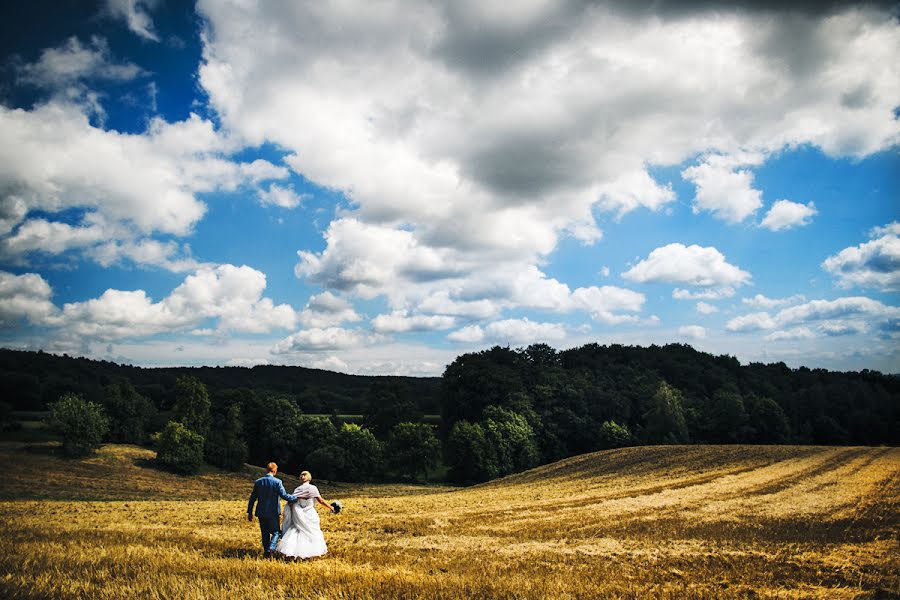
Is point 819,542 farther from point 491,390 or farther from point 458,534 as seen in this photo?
point 491,390

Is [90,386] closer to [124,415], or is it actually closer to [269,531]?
[124,415]

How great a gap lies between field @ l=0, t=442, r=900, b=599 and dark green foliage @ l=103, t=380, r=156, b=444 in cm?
3956

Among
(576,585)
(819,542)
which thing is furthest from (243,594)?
(819,542)

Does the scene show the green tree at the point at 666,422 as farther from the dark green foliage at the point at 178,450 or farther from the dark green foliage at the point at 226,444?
the dark green foliage at the point at 178,450

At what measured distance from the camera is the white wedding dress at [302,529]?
11.3 meters

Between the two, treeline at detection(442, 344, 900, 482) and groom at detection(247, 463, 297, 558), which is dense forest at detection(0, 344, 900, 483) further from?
groom at detection(247, 463, 297, 558)

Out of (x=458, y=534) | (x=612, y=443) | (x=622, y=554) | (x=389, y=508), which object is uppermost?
(x=622, y=554)

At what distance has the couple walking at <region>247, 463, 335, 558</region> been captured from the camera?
447 inches

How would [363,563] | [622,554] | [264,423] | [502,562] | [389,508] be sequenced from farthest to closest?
[264,423] < [389,508] < [622,554] < [502,562] < [363,563]

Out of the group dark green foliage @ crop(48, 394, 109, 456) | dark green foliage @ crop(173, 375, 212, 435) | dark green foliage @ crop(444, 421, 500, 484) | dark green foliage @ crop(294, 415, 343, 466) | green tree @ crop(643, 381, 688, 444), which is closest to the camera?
dark green foliage @ crop(48, 394, 109, 456)

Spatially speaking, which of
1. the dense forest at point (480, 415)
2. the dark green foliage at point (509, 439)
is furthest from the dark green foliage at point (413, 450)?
the dark green foliage at point (509, 439)

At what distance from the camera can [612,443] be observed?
7631cm

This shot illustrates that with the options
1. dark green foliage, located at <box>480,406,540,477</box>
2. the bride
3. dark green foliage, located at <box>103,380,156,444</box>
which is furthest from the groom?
dark green foliage, located at <box>103,380,156,444</box>

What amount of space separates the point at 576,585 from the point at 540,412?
7441 centimetres
